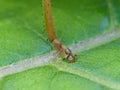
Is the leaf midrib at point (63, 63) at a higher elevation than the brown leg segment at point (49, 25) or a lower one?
lower

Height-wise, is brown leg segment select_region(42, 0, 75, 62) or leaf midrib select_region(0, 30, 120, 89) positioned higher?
brown leg segment select_region(42, 0, 75, 62)

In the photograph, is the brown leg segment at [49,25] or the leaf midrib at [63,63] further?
the brown leg segment at [49,25]

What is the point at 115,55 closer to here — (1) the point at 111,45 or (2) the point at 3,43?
(1) the point at 111,45

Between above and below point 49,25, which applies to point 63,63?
below

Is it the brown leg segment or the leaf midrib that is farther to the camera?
the brown leg segment

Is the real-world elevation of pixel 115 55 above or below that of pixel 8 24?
below

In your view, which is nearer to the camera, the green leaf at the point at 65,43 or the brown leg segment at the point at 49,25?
the green leaf at the point at 65,43

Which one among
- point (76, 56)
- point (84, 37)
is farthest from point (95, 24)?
point (76, 56)

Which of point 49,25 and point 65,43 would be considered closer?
point 49,25
